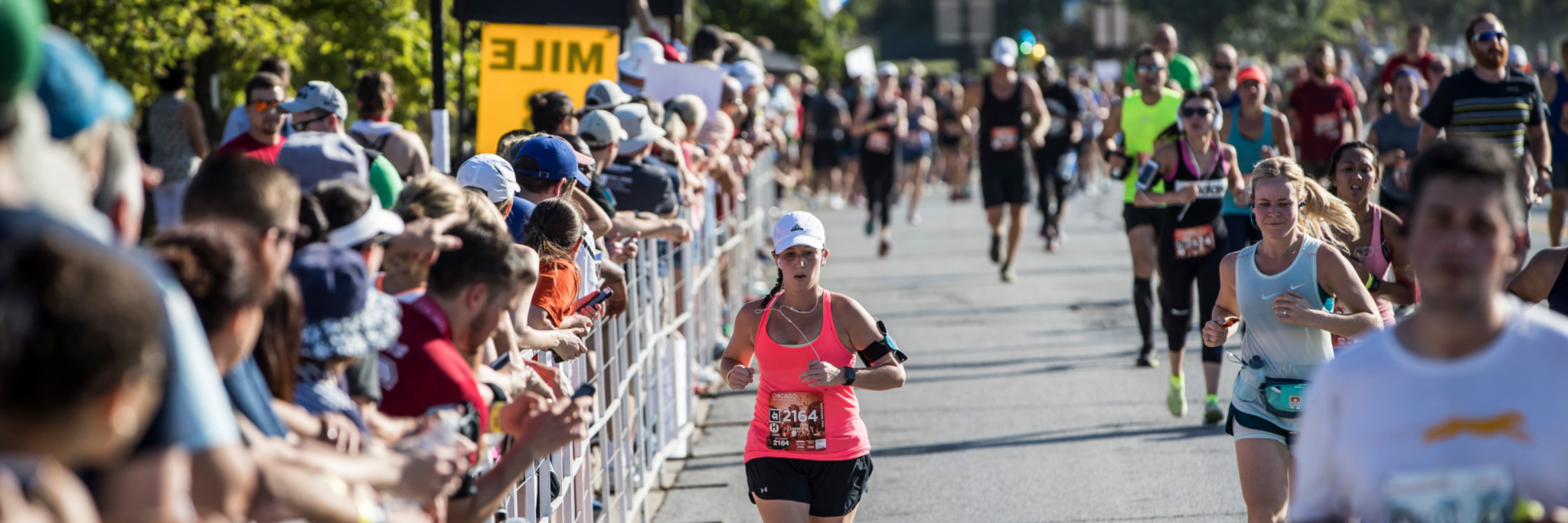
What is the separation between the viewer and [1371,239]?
20.1 ft

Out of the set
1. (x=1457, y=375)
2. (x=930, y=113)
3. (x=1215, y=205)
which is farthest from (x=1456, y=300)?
(x=930, y=113)

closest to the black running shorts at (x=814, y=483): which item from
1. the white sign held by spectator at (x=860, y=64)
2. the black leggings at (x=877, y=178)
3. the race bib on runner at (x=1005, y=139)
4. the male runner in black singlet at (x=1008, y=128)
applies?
the male runner in black singlet at (x=1008, y=128)

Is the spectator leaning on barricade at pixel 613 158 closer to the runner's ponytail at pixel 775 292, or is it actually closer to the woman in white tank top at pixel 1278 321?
the runner's ponytail at pixel 775 292

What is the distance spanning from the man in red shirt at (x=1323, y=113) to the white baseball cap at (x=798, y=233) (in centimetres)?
817

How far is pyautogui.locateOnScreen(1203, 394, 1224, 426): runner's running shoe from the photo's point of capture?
7809 millimetres

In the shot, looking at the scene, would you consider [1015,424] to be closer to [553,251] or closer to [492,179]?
[553,251]

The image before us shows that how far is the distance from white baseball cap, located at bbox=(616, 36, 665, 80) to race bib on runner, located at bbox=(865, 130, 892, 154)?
733 cm

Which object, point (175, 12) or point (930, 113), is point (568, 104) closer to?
point (175, 12)

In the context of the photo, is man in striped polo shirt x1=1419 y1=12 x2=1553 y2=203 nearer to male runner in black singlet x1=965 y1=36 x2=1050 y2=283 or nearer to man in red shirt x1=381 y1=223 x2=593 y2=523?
male runner in black singlet x1=965 y1=36 x2=1050 y2=283

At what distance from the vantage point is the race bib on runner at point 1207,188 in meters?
8.29

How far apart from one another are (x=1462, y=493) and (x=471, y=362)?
2113 mm

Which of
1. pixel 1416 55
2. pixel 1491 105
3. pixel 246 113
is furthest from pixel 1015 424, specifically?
pixel 1416 55

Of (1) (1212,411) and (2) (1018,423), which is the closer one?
(1) (1212,411)

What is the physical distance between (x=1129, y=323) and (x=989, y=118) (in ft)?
9.38
